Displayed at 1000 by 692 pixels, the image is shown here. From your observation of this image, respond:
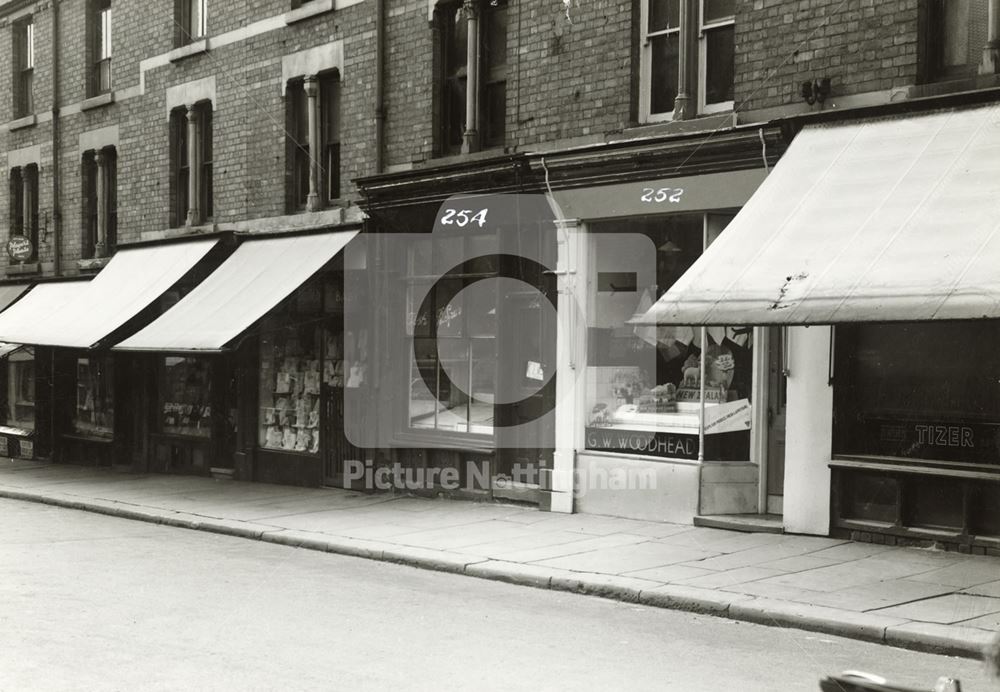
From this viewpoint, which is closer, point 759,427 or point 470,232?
point 759,427

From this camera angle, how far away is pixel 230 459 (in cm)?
1839

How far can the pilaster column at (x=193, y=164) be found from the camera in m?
19.2

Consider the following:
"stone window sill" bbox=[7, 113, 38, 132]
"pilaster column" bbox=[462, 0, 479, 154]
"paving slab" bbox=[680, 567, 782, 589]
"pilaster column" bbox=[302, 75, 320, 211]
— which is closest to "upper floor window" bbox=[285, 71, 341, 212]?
"pilaster column" bbox=[302, 75, 320, 211]

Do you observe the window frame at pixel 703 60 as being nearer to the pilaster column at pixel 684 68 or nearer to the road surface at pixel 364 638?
the pilaster column at pixel 684 68

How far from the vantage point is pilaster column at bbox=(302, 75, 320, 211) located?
16.9 metres

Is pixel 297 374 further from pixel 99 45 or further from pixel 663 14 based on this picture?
pixel 99 45

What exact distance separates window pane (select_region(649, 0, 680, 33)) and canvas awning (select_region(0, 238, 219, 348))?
333 inches

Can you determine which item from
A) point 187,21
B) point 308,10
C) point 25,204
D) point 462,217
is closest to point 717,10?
point 462,217

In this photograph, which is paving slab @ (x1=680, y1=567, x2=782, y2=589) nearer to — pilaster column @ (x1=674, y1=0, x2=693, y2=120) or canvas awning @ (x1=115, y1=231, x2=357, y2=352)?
pilaster column @ (x1=674, y1=0, x2=693, y2=120)

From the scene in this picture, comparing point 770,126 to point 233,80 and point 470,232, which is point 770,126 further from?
point 233,80

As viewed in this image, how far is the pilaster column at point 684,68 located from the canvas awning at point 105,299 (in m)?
8.77

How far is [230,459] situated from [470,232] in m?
6.65

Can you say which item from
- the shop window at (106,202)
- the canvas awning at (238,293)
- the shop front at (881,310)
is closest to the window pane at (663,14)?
the shop front at (881,310)

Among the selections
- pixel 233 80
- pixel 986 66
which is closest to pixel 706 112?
pixel 986 66
